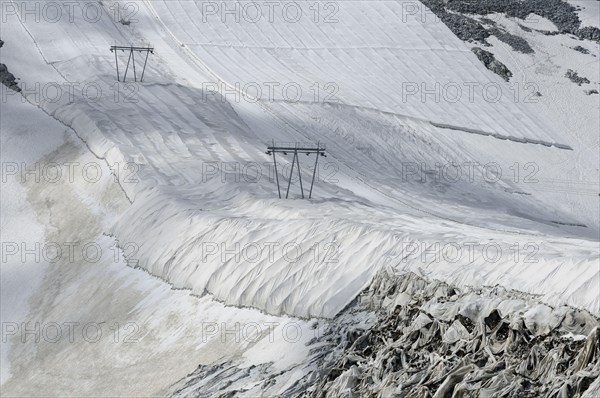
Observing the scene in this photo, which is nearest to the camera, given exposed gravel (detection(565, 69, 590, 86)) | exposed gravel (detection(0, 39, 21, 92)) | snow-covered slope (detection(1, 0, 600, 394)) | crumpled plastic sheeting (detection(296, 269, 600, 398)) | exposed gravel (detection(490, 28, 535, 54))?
crumpled plastic sheeting (detection(296, 269, 600, 398))

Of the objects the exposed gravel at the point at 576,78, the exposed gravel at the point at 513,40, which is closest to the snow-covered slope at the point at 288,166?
the exposed gravel at the point at 513,40

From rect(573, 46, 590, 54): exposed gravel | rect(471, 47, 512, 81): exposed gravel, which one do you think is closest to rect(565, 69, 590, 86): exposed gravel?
rect(573, 46, 590, 54): exposed gravel

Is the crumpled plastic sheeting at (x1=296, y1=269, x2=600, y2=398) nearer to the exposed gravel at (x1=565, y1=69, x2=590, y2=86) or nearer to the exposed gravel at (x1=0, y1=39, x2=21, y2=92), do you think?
the exposed gravel at (x1=0, y1=39, x2=21, y2=92)

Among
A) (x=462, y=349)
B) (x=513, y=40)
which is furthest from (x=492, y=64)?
(x=462, y=349)

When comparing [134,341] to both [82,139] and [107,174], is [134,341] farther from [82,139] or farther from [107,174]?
[82,139]

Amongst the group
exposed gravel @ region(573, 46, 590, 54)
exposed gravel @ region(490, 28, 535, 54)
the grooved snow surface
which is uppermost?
exposed gravel @ region(490, 28, 535, 54)

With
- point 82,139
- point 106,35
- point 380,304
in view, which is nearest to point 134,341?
point 380,304
